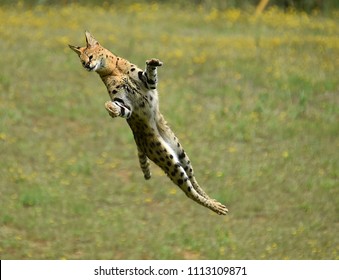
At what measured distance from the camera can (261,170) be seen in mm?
20984

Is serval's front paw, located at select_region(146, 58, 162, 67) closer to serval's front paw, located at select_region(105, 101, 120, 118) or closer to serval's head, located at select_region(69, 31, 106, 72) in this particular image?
serval's head, located at select_region(69, 31, 106, 72)

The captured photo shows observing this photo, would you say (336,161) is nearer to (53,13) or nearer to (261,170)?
(261,170)

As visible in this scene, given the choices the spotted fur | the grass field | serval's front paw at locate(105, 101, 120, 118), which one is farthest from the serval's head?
the grass field

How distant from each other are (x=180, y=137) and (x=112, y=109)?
1687 centimetres

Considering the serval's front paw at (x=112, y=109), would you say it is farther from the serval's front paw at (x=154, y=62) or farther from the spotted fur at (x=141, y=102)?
the serval's front paw at (x=154, y=62)

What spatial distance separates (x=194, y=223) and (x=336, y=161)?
479cm

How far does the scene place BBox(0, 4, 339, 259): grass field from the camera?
18156 mm

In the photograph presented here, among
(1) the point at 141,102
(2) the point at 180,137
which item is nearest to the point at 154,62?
(1) the point at 141,102

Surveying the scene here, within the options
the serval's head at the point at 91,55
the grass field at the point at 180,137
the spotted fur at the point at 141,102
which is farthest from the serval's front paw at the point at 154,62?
the grass field at the point at 180,137

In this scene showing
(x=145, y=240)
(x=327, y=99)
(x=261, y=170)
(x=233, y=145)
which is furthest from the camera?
(x=327, y=99)

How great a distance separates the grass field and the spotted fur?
11130mm

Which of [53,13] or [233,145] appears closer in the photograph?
[233,145]
